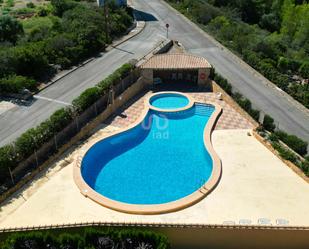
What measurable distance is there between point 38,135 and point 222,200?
14243 mm

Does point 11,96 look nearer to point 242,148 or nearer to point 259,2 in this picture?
point 242,148

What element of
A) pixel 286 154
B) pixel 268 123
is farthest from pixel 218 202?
pixel 268 123

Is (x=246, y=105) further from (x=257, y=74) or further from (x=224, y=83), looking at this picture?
(x=257, y=74)

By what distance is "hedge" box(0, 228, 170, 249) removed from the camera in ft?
66.9

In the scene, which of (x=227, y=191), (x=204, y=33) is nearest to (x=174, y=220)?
(x=227, y=191)

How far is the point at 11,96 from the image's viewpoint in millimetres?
35594

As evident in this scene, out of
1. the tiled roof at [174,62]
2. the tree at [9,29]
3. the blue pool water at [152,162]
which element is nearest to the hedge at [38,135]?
the blue pool water at [152,162]

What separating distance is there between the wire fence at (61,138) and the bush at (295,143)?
16278mm

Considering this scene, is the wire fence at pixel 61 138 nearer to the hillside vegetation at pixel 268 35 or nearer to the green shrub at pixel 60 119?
the green shrub at pixel 60 119

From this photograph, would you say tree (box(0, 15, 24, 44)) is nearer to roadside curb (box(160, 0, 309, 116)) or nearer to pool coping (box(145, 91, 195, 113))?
pool coping (box(145, 91, 195, 113))

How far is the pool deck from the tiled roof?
12.9 meters

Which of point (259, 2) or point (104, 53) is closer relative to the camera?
point (104, 53)

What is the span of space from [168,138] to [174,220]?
10.3 metres

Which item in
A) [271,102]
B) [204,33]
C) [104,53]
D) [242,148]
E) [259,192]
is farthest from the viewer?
[204,33]
